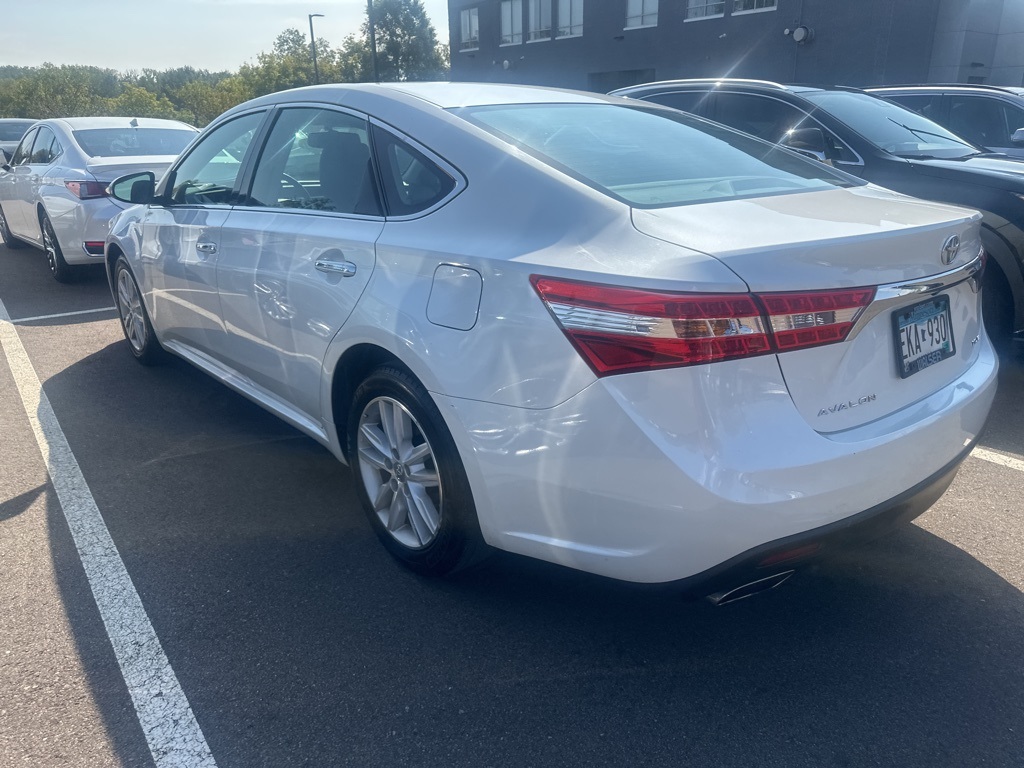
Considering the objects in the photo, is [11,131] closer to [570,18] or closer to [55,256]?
[55,256]

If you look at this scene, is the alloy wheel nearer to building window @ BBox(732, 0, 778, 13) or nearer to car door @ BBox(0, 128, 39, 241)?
car door @ BBox(0, 128, 39, 241)

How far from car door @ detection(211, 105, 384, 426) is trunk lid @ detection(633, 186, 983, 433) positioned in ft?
3.82

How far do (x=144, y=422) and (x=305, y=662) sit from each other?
2.51 meters

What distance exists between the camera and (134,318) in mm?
5477

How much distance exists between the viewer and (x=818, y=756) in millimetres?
2256

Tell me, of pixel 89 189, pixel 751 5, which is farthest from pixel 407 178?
pixel 751 5

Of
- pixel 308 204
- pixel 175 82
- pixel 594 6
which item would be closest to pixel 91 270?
pixel 308 204

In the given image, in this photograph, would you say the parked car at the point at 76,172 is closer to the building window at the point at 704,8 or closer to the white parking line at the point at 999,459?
the white parking line at the point at 999,459

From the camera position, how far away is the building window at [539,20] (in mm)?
34156

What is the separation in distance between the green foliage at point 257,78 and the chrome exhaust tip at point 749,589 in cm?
4333

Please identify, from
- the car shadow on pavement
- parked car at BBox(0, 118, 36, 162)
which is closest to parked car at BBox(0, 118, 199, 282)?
the car shadow on pavement

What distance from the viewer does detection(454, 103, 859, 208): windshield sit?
2729mm

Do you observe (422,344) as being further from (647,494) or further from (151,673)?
(151,673)

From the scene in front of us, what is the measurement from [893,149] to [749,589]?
4.37 meters
